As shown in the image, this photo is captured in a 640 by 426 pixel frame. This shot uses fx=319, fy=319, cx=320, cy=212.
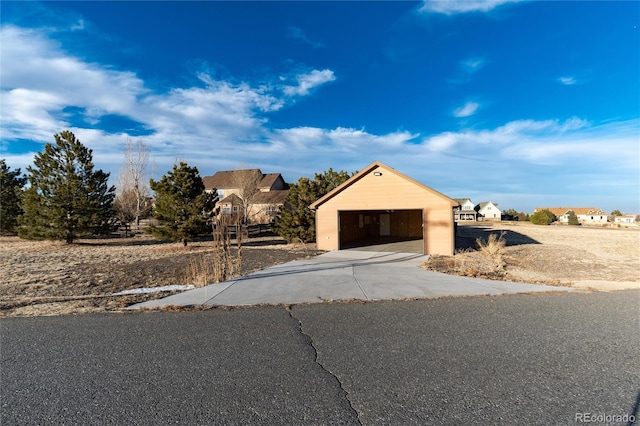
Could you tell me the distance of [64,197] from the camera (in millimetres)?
19969

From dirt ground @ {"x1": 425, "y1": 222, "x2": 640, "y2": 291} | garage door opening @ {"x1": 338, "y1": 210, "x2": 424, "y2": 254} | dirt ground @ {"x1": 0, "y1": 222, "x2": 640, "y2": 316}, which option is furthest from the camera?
garage door opening @ {"x1": 338, "y1": 210, "x2": 424, "y2": 254}

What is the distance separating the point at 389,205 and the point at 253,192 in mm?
21629

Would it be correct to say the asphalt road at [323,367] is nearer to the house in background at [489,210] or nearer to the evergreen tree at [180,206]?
the evergreen tree at [180,206]

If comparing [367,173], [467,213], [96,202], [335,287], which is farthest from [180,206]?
[467,213]

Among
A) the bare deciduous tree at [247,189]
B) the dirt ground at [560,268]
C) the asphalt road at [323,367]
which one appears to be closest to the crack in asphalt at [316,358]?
the asphalt road at [323,367]

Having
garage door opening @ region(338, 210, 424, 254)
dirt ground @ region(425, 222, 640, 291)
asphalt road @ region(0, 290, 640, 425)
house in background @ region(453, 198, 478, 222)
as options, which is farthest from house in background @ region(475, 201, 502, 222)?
asphalt road @ region(0, 290, 640, 425)

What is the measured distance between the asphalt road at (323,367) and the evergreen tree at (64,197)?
17524 millimetres

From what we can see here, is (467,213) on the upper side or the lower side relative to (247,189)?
lower

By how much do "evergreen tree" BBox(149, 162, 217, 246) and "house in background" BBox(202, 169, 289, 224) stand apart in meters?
7.45

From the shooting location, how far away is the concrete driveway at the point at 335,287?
23.9ft

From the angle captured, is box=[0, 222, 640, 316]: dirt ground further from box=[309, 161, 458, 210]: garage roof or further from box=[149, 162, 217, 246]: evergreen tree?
box=[149, 162, 217, 246]: evergreen tree

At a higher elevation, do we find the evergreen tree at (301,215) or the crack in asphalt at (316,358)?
the evergreen tree at (301,215)

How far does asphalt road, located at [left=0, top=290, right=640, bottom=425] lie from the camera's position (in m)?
2.99

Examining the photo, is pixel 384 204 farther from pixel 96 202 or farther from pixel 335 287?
pixel 96 202
